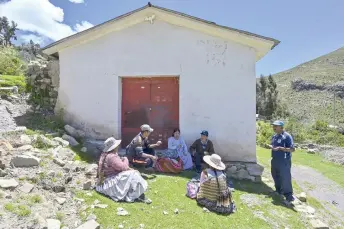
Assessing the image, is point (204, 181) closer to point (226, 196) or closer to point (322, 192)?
point (226, 196)

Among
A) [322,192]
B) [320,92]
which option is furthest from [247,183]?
[320,92]

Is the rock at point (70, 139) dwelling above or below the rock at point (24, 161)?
above

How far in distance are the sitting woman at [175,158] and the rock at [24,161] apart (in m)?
2.97

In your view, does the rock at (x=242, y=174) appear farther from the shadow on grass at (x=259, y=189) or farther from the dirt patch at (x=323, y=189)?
the dirt patch at (x=323, y=189)

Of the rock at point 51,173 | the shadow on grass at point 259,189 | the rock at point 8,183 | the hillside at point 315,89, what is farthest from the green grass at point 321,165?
the hillside at point 315,89

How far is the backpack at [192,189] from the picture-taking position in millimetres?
6369

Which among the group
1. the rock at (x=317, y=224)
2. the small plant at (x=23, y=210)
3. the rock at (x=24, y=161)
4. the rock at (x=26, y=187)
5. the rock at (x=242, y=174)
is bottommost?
the rock at (x=317, y=224)

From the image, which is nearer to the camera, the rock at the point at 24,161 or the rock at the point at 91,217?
the rock at the point at 91,217

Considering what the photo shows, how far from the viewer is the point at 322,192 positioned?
9.39 metres

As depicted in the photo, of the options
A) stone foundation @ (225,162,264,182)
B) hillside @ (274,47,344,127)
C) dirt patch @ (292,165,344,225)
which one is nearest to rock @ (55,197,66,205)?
stone foundation @ (225,162,264,182)

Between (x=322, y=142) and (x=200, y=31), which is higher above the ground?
(x=200, y=31)

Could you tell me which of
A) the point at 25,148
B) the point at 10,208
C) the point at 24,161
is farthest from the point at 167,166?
the point at 10,208

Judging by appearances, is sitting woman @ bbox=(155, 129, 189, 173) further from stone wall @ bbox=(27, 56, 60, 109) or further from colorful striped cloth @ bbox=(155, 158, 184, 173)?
stone wall @ bbox=(27, 56, 60, 109)

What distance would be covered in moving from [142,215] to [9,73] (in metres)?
11.1
